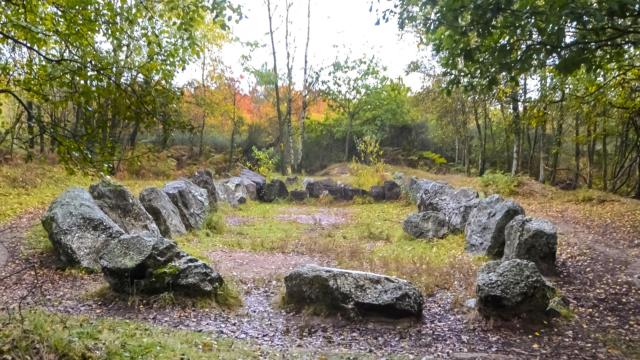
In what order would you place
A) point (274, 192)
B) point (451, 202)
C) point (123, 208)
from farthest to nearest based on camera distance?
1. point (274, 192)
2. point (451, 202)
3. point (123, 208)

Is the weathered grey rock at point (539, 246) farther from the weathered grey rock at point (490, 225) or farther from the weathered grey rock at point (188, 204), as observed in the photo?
the weathered grey rock at point (188, 204)

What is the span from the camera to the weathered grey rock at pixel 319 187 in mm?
25950

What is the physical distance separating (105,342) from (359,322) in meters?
4.07

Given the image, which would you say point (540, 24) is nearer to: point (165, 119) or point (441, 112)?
point (165, 119)

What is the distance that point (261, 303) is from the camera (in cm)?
899

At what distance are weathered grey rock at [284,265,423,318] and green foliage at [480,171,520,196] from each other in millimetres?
16199

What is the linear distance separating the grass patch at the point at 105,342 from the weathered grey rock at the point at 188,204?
905 cm

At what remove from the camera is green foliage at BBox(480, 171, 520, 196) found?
2273cm

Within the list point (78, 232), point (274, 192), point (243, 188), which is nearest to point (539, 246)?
point (78, 232)

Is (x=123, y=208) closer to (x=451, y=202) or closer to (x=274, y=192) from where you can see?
(x=451, y=202)

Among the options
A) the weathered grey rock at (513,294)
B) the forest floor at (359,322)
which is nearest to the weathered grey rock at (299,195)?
the forest floor at (359,322)

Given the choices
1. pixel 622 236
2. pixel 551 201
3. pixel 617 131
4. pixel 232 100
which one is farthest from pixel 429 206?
pixel 232 100

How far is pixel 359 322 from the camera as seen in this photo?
7918 millimetres

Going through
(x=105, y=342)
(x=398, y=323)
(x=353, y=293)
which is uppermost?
(x=105, y=342)
